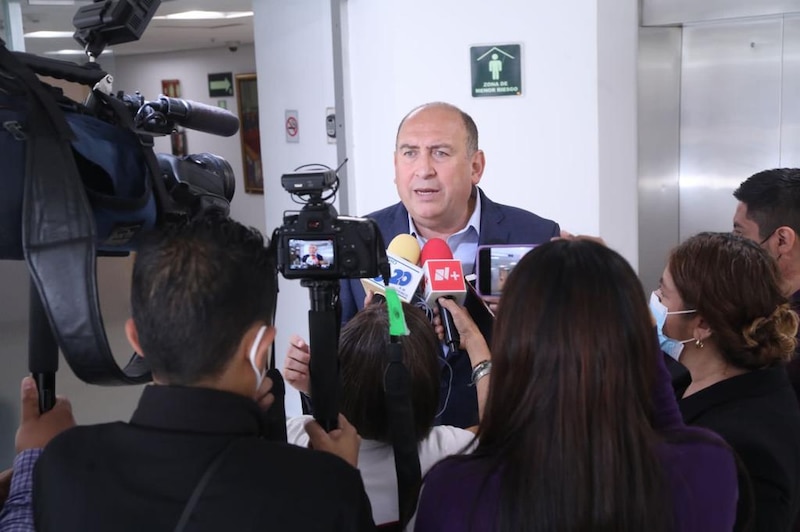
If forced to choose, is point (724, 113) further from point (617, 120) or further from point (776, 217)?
point (776, 217)

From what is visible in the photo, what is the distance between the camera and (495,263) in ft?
6.33

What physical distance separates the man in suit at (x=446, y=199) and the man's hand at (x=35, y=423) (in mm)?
1026

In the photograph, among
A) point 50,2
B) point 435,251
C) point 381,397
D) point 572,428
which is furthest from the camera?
point 50,2

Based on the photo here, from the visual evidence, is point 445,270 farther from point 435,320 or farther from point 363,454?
point 363,454

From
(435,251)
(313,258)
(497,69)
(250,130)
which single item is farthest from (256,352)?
(250,130)

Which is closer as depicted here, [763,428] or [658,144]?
[763,428]

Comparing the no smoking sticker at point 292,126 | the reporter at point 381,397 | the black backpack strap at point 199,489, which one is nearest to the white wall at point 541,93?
the no smoking sticker at point 292,126

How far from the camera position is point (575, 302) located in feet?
3.87

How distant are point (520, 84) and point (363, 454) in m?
2.69

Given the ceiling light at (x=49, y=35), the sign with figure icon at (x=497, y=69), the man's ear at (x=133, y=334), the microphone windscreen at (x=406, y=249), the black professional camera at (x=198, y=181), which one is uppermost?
the ceiling light at (x=49, y=35)

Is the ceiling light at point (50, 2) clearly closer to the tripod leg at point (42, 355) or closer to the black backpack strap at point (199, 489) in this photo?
the tripod leg at point (42, 355)

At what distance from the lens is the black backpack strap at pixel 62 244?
1.18 m

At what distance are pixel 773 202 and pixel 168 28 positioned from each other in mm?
6514

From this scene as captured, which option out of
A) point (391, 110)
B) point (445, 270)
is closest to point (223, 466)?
point (445, 270)
